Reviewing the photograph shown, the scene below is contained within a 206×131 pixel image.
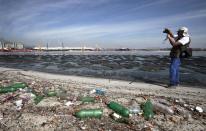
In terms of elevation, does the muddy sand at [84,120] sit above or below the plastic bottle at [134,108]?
below

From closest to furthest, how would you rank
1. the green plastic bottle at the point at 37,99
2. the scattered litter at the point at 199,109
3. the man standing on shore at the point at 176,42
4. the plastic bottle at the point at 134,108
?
1. the plastic bottle at the point at 134,108
2. the scattered litter at the point at 199,109
3. the green plastic bottle at the point at 37,99
4. the man standing on shore at the point at 176,42

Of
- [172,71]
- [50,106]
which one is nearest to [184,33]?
[172,71]

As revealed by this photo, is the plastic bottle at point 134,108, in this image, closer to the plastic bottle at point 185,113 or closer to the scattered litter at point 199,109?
the plastic bottle at point 185,113

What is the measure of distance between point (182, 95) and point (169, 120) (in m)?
2.87

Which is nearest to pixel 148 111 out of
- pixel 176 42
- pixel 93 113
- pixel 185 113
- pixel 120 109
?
pixel 120 109

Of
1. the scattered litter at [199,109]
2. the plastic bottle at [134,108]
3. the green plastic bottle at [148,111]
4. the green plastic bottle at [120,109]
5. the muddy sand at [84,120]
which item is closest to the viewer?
the muddy sand at [84,120]

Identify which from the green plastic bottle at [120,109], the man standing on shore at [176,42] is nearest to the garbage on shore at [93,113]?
the green plastic bottle at [120,109]

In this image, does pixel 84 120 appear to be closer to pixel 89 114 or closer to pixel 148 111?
pixel 89 114

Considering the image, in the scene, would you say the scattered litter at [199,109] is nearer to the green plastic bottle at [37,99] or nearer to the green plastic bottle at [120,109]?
the green plastic bottle at [120,109]

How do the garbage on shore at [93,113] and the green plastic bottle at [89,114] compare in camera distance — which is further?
the green plastic bottle at [89,114]

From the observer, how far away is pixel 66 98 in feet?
22.4

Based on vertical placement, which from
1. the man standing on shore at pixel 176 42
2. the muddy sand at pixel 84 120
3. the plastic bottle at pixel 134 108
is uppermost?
the man standing on shore at pixel 176 42

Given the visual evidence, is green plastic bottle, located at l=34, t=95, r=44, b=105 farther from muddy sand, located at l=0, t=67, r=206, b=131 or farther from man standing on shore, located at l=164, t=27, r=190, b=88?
man standing on shore, located at l=164, t=27, r=190, b=88

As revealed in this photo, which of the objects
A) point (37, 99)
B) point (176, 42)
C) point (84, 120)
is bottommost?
point (84, 120)
